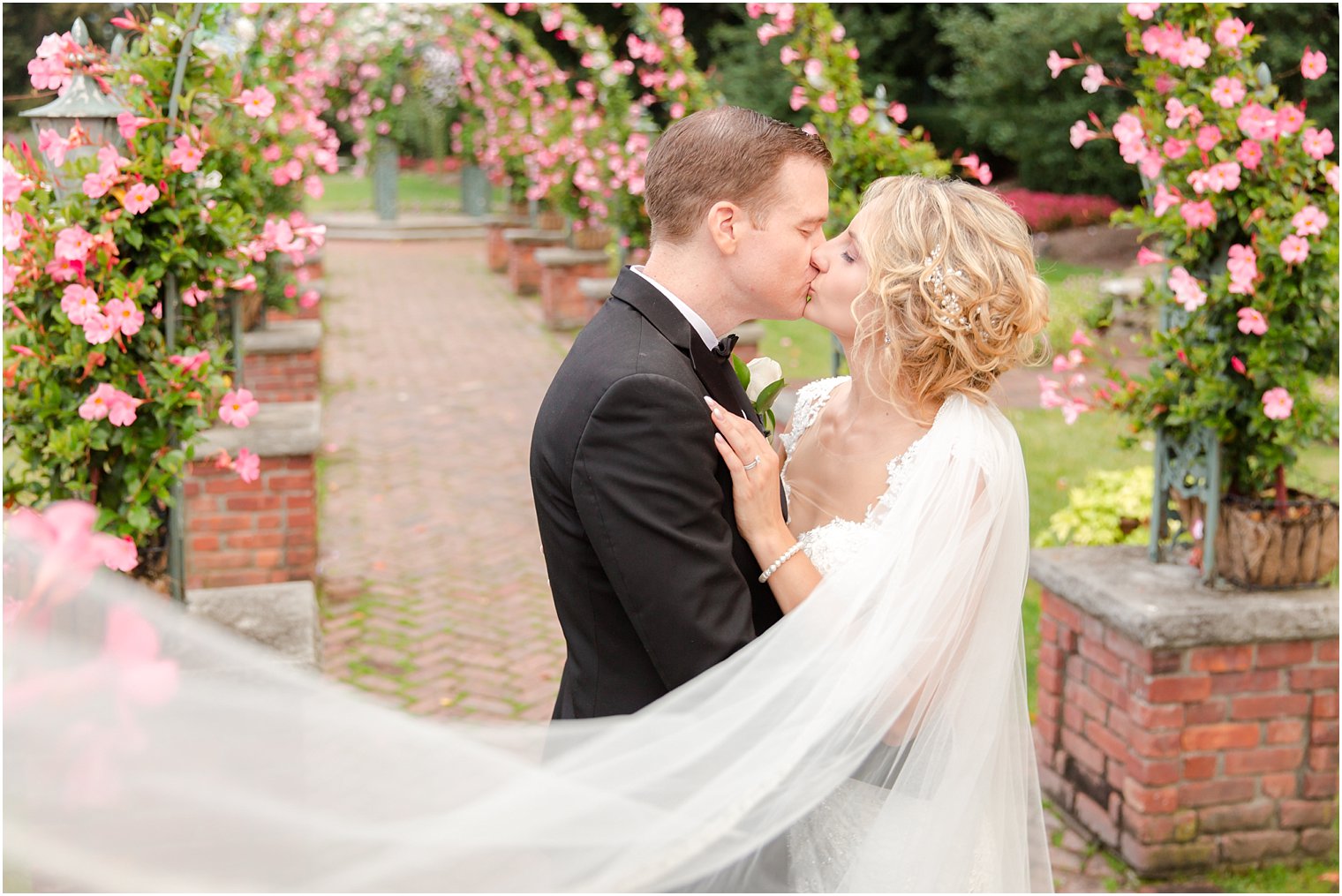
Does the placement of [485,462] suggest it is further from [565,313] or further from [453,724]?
[453,724]

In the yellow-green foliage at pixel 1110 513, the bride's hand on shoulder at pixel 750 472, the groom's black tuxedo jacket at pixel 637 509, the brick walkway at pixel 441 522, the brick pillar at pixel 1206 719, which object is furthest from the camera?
the yellow-green foliage at pixel 1110 513

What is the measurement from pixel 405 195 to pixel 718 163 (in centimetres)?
3194

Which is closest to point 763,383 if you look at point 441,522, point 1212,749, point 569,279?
point 1212,749

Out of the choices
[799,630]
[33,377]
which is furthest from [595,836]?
[33,377]

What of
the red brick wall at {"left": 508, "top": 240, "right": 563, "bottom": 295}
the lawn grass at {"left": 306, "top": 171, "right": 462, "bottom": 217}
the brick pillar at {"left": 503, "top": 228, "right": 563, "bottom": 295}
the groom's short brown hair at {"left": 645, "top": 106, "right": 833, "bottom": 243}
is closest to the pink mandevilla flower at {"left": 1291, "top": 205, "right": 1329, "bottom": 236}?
the groom's short brown hair at {"left": 645, "top": 106, "right": 833, "bottom": 243}

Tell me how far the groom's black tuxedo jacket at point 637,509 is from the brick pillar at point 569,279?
41.0 ft

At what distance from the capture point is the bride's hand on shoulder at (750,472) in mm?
2256

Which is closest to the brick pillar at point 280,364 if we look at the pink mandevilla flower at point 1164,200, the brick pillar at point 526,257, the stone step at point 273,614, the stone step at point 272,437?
the stone step at point 272,437

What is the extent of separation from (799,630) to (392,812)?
31.7 inches

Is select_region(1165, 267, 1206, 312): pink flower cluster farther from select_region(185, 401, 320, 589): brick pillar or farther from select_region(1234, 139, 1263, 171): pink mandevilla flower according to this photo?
select_region(185, 401, 320, 589): brick pillar

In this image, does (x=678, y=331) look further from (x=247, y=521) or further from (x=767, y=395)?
(x=247, y=521)

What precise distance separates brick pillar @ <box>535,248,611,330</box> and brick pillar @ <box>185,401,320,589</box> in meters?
8.45

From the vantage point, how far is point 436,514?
8.26 metres

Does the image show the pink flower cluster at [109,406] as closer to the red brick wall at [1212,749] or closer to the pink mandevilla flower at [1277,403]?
the red brick wall at [1212,749]
